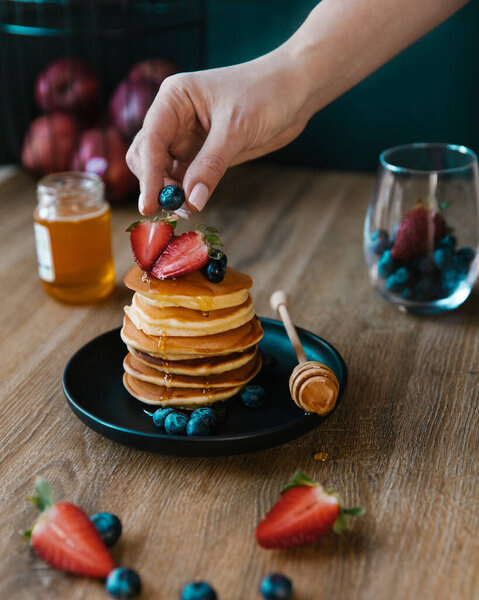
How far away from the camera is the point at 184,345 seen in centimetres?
100

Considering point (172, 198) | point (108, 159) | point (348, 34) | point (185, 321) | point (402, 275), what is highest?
point (348, 34)

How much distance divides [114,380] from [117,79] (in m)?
1.59

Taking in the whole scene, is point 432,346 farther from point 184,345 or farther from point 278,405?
point 184,345

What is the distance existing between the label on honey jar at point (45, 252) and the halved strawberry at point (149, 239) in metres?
Answer: 0.45

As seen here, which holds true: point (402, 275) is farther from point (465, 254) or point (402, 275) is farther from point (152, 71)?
point (152, 71)

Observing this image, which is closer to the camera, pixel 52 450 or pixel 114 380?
pixel 52 450

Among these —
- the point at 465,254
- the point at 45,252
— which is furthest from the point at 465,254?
the point at 45,252

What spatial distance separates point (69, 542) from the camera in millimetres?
755

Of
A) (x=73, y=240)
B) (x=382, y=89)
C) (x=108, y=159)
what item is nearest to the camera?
(x=73, y=240)

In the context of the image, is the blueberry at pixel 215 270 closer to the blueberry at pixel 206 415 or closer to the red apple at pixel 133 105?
the blueberry at pixel 206 415

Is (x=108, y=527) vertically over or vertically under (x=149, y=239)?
under

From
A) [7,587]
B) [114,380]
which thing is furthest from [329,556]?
[114,380]

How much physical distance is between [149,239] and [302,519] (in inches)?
18.5

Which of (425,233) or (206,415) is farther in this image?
(425,233)
